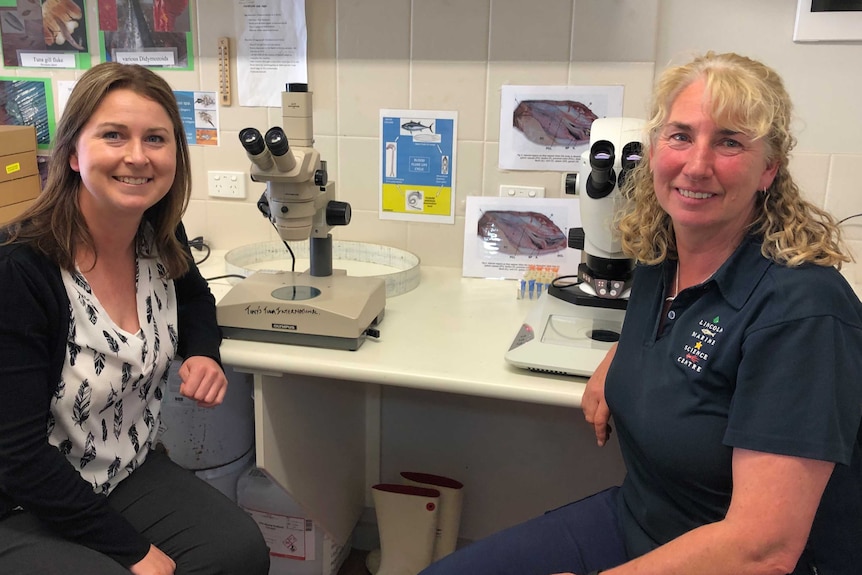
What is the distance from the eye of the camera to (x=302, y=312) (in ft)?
4.47

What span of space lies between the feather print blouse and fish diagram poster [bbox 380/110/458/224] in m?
0.74

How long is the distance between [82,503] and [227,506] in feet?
1.04

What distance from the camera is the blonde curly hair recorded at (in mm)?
960

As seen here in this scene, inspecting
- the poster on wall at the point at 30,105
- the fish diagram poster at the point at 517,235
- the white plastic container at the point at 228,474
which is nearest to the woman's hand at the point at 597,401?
the fish diagram poster at the point at 517,235

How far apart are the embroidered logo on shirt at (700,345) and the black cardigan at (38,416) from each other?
91cm

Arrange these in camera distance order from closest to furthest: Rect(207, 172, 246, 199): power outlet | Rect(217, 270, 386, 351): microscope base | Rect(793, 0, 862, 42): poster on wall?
Rect(217, 270, 386, 351): microscope base < Rect(793, 0, 862, 42): poster on wall < Rect(207, 172, 246, 199): power outlet

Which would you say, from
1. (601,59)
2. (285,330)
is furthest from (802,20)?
(285,330)

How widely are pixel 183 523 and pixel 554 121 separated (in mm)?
1241

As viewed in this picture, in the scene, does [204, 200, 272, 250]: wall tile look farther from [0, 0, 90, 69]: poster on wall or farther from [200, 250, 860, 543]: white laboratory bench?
[0, 0, 90, 69]: poster on wall

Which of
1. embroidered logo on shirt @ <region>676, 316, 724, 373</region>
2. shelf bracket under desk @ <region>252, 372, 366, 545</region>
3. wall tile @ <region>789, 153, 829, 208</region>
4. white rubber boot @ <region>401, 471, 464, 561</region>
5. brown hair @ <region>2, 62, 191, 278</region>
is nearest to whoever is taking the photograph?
embroidered logo on shirt @ <region>676, 316, 724, 373</region>

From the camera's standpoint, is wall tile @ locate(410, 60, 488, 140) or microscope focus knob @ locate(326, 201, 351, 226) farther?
wall tile @ locate(410, 60, 488, 140)

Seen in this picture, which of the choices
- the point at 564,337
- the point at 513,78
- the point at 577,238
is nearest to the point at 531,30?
the point at 513,78

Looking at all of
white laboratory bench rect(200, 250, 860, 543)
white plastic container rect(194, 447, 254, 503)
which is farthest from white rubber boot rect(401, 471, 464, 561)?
white plastic container rect(194, 447, 254, 503)

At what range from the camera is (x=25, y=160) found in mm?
2100
